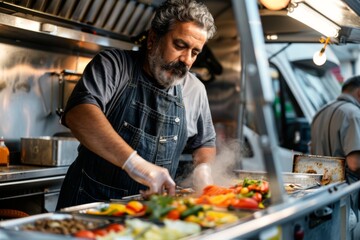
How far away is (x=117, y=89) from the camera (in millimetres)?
3412

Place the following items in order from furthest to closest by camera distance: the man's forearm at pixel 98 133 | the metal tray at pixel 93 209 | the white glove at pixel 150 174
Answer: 1. the man's forearm at pixel 98 133
2. the white glove at pixel 150 174
3. the metal tray at pixel 93 209

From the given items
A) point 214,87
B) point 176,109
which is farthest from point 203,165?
point 214,87

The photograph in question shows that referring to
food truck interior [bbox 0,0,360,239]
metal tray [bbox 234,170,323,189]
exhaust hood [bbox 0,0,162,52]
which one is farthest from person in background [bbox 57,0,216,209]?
exhaust hood [bbox 0,0,162,52]

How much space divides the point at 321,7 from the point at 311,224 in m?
1.78

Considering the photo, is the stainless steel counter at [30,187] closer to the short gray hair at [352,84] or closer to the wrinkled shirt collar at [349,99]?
the wrinkled shirt collar at [349,99]

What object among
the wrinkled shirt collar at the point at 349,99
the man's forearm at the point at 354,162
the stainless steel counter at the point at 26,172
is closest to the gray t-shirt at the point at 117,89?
the stainless steel counter at the point at 26,172

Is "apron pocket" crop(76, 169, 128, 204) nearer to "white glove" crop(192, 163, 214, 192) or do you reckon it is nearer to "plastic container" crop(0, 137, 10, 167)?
"white glove" crop(192, 163, 214, 192)

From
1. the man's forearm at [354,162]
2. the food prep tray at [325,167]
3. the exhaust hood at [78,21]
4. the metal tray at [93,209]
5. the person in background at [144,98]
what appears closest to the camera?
the metal tray at [93,209]

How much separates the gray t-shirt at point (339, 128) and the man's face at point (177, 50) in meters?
2.53

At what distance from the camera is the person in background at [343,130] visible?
17.5 feet

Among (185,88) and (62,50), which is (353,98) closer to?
(185,88)

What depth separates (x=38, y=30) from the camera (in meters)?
4.90

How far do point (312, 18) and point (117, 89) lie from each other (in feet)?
5.23

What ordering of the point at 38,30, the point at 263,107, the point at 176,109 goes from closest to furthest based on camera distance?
the point at 263,107
the point at 176,109
the point at 38,30
